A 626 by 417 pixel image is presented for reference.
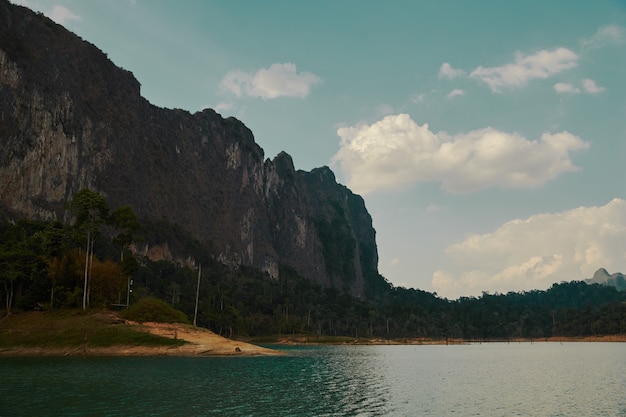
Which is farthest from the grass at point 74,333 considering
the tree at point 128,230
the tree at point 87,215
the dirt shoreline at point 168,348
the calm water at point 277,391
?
the tree at point 128,230

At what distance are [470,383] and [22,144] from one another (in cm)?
19004

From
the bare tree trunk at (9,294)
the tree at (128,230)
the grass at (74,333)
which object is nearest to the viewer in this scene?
the grass at (74,333)

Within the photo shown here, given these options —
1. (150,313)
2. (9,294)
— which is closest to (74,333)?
(150,313)

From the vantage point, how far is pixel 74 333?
85375 millimetres

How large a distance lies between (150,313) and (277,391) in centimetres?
5096

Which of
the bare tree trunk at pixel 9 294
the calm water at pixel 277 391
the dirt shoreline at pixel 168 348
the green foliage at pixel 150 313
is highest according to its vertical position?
the bare tree trunk at pixel 9 294

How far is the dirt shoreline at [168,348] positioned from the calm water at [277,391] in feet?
27.1

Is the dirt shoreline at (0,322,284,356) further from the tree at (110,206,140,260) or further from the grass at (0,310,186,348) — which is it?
the tree at (110,206,140,260)

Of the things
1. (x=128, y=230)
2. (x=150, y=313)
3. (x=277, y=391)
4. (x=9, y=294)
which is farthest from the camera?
(x=128, y=230)

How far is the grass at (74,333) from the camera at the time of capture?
83.8 meters

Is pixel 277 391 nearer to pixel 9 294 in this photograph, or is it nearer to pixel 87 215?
pixel 87 215

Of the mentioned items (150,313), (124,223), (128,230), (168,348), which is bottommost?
(168,348)

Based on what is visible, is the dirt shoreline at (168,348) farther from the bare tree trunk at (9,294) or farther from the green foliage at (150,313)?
the bare tree trunk at (9,294)

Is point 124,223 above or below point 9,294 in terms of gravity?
above
